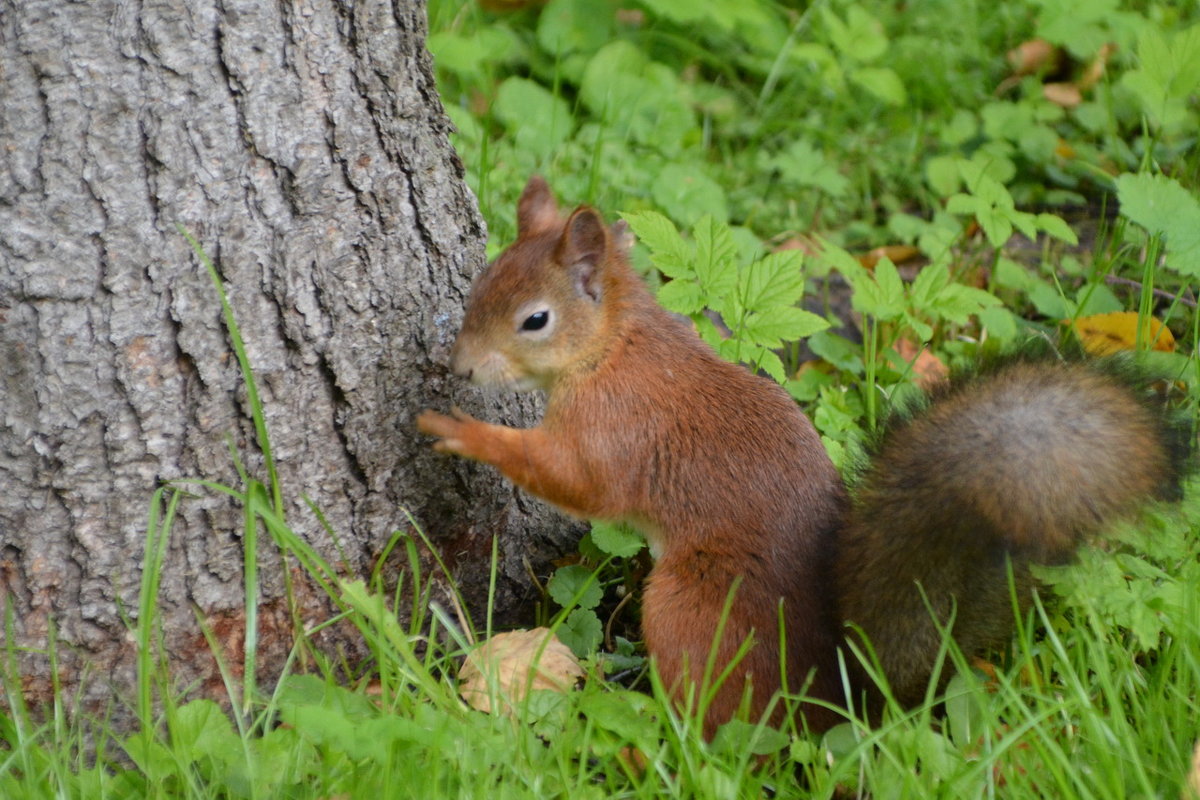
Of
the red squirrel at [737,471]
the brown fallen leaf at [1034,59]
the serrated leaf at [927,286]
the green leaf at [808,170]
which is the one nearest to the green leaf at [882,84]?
the green leaf at [808,170]

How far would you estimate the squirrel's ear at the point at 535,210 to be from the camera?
191 cm

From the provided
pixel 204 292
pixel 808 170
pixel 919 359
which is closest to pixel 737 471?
pixel 204 292

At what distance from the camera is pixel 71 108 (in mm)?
1449

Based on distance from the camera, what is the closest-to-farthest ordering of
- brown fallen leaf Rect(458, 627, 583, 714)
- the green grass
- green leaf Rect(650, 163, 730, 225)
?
the green grass
brown fallen leaf Rect(458, 627, 583, 714)
green leaf Rect(650, 163, 730, 225)

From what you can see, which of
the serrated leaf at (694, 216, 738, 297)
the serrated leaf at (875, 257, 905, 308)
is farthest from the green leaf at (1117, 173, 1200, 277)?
the serrated leaf at (694, 216, 738, 297)

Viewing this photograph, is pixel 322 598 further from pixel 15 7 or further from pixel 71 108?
pixel 15 7

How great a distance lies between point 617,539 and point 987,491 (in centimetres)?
76

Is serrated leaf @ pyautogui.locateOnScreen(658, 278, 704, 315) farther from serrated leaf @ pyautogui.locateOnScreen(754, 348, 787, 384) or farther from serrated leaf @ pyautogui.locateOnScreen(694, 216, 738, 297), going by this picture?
serrated leaf @ pyautogui.locateOnScreen(754, 348, 787, 384)

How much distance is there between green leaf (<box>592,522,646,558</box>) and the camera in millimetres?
1952

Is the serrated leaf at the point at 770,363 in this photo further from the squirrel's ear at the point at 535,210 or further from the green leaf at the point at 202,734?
the green leaf at the point at 202,734

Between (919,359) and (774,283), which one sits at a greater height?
(774,283)

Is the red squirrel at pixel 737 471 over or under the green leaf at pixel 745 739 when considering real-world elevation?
over

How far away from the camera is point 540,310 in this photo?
1732 mm

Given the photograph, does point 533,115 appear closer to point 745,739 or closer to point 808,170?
point 808,170
